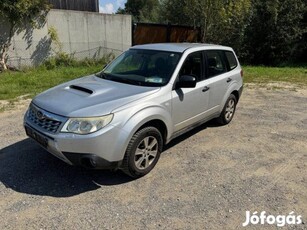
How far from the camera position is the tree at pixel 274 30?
16.8 meters

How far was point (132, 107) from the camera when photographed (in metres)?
3.39

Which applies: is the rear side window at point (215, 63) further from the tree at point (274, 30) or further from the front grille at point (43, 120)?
the tree at point (274, 30)

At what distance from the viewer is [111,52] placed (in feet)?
44.2

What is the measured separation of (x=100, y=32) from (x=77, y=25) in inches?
46.0

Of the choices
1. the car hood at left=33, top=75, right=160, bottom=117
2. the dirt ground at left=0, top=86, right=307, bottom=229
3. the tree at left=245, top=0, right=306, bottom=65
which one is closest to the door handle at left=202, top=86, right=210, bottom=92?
the dirt ground at left=0, top=86, right=307, bottom=229

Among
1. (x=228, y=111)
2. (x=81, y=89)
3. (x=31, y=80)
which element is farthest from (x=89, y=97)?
(x=31, y=80)

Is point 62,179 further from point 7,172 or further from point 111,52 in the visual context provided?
point 111,52

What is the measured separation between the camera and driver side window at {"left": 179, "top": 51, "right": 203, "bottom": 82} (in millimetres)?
4262

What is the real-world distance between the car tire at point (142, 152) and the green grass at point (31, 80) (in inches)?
185

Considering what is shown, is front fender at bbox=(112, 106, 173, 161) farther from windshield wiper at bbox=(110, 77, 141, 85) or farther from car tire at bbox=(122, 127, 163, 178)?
windshield wiper at bbox=(110, 77, 141, 85)

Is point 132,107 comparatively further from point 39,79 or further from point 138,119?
point 39,79

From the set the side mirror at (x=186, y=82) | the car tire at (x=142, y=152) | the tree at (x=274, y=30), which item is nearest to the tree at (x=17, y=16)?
the side mirror at (x=186, y=82)

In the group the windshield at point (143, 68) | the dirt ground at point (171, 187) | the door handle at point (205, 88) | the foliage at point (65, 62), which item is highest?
the windshield at point (143, 68)

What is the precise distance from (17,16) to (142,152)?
8.51 m
